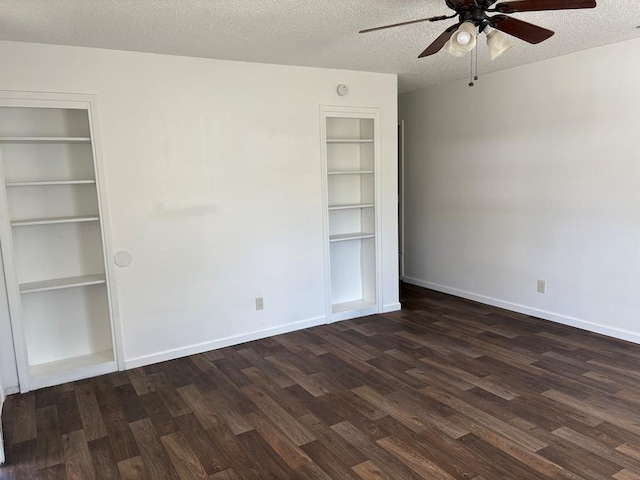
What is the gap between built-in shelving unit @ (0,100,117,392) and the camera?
3.37 meters

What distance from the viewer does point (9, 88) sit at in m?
3.20

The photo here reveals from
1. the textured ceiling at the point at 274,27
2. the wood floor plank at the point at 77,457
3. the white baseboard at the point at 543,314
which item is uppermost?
the textured ceiling at the point at 274,27

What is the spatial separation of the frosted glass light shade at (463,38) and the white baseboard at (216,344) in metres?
2.92

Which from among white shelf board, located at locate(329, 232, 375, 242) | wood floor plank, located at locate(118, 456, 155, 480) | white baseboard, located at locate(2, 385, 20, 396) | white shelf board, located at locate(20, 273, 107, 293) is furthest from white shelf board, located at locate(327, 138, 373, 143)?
white baseboard, located at locate(2, 385, 20, 396)

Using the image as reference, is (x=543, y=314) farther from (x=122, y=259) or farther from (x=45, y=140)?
(x=45, y=140)

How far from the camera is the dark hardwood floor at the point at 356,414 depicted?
2.45 m

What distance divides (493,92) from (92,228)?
4.01 meters

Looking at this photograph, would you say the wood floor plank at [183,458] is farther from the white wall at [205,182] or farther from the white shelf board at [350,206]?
the white shelf board at [350,206]

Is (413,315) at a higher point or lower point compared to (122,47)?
lower

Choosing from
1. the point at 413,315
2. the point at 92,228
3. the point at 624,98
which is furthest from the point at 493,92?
the point at 92,228

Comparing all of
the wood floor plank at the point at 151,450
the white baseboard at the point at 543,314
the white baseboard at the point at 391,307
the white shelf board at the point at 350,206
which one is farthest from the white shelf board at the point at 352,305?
the wood floor plank at the point at 151,450

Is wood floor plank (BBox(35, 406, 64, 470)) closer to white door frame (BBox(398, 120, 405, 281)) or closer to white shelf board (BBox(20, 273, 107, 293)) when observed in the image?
white shelf board (BBox(20, 273, 107, 293))

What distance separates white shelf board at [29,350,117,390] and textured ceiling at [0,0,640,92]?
235cm

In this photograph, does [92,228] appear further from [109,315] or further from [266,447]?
[266,447]
